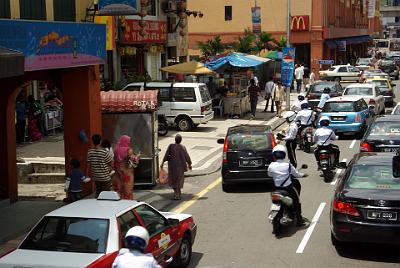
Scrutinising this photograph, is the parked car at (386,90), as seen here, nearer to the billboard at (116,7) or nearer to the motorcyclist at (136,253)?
the billboard at (116,7)

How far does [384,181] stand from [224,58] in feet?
75.8

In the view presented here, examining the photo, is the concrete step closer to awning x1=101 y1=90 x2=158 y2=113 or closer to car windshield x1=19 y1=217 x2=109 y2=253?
awning x1=101 y1=90 x2=158 y2=113

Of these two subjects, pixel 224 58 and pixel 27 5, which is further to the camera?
pixel 224 58

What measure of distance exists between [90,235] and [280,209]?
449 cm

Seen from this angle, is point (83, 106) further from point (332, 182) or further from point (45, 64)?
point (332, 182)

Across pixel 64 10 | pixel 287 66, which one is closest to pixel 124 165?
pixel 64 10

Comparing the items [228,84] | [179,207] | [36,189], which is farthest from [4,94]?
[228,84]

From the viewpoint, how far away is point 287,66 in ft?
115

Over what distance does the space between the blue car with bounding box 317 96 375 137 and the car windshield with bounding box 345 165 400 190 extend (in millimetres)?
13480

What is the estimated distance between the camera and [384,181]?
10852mm

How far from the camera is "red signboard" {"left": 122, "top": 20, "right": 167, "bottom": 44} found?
1218 inches

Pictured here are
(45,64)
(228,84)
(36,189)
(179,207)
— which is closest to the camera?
(45,64)

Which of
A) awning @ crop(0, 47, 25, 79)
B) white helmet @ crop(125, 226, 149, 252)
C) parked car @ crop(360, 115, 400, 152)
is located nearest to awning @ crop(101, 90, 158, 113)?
parked car @ crop(360, 115, 400, 152)

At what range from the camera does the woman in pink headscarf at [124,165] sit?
47.6 feet
